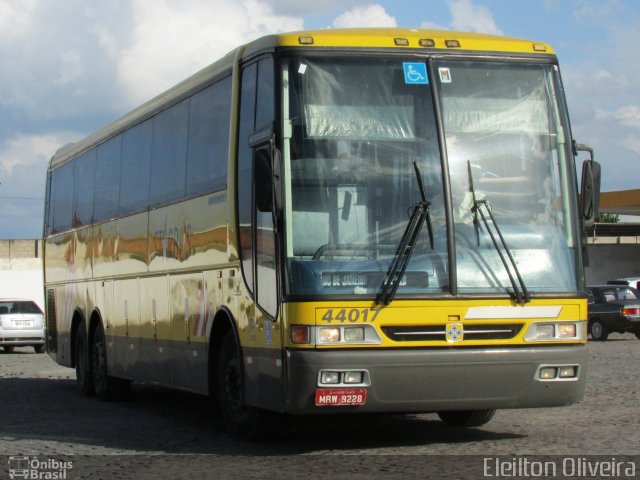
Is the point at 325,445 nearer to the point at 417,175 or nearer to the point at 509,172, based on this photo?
the point at 417,175

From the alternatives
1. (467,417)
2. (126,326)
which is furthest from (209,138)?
(126,326)

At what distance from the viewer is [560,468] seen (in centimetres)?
946

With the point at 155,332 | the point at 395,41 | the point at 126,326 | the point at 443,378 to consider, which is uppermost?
the point at 395,41

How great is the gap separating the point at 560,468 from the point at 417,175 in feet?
8.96

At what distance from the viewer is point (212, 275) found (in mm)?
12641

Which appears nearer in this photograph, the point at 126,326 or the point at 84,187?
the point at 126,326

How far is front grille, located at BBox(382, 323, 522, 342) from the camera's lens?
10328 mm

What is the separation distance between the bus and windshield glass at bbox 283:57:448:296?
0.01 meters

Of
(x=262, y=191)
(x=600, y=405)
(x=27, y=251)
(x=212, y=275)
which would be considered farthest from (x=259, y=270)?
(x=27, y=251)

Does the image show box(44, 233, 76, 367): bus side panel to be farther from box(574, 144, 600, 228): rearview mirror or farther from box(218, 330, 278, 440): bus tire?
box(574, 144, 600, 228): rearview mirror

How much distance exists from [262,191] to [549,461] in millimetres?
3174

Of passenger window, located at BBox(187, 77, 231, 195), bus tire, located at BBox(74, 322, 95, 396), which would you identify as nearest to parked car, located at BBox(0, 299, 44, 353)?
bus tire, located at BBox(74, 322, 95, 396)

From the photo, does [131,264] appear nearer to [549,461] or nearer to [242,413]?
[242,413]

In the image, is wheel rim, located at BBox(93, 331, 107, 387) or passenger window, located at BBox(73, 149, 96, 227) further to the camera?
passenger window, located at BBox(73, 149, 96, 227)
